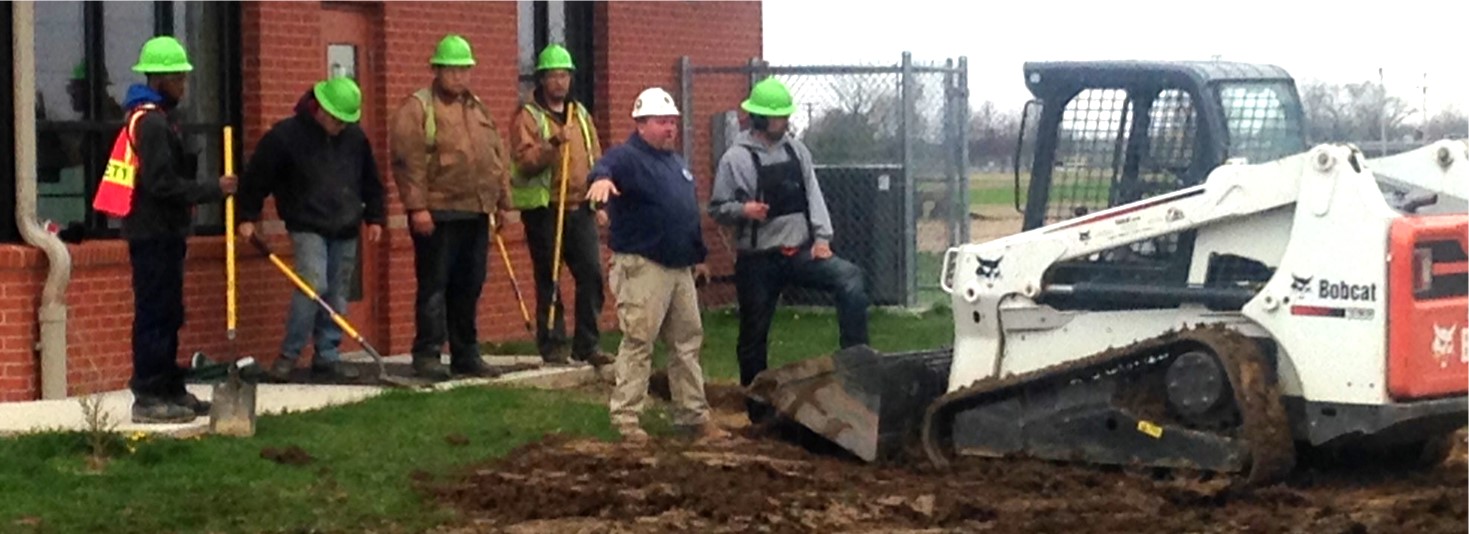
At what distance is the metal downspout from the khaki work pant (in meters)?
3.01

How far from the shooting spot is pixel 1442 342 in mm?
→ 10312

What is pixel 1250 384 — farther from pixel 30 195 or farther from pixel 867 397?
pixel 30 195

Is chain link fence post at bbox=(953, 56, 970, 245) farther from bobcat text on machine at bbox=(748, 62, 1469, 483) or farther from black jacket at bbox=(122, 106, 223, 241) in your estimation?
black jacket at bbox=(122, 106, 223, 241)

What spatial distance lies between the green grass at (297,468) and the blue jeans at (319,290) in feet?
2.47

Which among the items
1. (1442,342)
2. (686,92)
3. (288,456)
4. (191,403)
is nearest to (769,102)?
(191,403)

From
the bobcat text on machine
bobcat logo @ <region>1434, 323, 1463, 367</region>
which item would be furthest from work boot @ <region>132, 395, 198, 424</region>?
bobcat logo @ <region>1434, 323, 1463, 367</region>

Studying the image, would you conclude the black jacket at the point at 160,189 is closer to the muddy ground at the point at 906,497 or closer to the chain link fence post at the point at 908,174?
the muddy ground at the point at 906,497

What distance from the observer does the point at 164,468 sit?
10789mm

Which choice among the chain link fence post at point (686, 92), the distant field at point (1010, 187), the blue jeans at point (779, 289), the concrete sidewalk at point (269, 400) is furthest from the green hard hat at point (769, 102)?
the chain link fence post at point (686, 92)

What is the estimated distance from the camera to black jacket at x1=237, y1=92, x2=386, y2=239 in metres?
13.6

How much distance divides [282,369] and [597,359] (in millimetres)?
2146

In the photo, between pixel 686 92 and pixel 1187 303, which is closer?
pixel 1187 303

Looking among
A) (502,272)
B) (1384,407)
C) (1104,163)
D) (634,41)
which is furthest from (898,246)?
(1384,407)

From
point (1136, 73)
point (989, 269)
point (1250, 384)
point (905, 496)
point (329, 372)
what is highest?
point (1136, 73)
